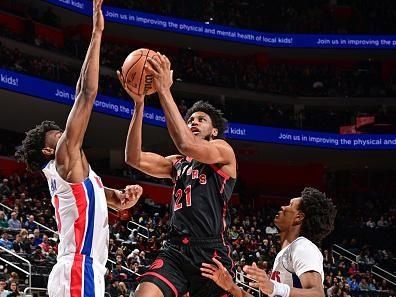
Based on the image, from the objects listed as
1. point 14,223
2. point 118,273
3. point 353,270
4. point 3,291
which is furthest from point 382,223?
point 3,291

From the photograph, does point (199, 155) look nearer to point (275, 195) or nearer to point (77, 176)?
point (77, 176)

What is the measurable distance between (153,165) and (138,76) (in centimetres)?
76

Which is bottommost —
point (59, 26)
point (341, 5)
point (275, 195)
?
point (275, 195)

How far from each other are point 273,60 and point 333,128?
407 centimetres

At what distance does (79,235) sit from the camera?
462 centimetres

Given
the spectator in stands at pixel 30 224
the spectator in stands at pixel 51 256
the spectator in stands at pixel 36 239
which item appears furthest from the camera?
the spectator in stands at pixel 30 224

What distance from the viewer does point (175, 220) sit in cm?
Answer: 518

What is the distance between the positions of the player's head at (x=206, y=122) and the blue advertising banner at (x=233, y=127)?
14.2 metres

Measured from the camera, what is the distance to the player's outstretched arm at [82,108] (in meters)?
4.47

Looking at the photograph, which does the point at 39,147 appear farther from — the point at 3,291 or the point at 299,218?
the point at 3,291

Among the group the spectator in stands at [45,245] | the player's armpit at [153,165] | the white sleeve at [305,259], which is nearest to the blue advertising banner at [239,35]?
the spectator in stands at [45,245]

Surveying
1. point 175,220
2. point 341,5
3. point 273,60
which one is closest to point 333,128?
point 273,60

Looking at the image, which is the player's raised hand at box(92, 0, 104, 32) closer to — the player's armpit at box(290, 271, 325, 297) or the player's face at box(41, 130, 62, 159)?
the player's face at box(41, 130, 62, 159)

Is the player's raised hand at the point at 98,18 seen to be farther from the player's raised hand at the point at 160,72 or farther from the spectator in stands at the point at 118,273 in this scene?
the spectator in stands at the point at 118,273
